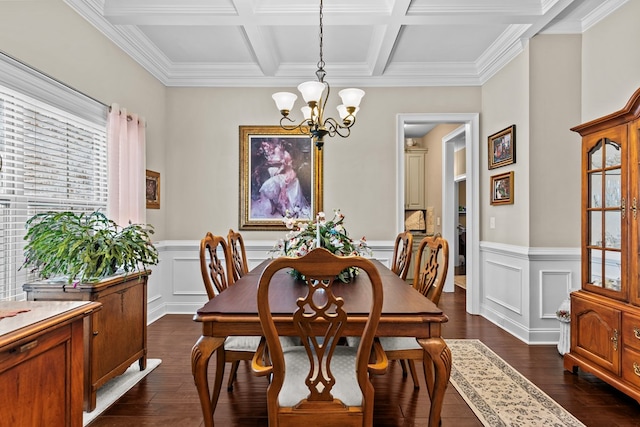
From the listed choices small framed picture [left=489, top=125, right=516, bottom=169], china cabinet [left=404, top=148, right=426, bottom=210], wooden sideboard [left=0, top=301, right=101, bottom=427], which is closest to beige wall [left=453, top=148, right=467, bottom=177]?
china cabinet [left=404, top=148, right=426, bottom=210]

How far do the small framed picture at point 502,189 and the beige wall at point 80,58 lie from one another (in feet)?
12.5

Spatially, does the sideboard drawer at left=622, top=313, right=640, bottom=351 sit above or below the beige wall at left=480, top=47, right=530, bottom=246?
below

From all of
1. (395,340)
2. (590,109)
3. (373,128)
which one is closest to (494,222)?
(590,109)

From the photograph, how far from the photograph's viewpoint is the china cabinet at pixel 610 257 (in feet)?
7.48

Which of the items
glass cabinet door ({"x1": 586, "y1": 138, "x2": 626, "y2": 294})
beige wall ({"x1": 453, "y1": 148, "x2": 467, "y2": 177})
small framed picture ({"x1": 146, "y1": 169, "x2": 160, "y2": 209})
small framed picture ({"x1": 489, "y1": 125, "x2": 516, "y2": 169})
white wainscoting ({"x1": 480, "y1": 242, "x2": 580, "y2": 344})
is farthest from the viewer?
beige wall ({"x1": 453, "y1": 148, "x2": 467, "y2": 177})

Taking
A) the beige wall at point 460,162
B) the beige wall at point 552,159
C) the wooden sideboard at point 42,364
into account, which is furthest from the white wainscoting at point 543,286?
the beige wall at point 460,162

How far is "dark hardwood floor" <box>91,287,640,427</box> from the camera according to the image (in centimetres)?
214

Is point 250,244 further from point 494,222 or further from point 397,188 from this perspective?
point 494,222

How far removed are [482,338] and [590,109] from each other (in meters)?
2.31

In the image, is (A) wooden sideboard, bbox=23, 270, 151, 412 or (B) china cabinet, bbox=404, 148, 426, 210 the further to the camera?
(B) china cabinet, bbox=404, 148, 426, 210

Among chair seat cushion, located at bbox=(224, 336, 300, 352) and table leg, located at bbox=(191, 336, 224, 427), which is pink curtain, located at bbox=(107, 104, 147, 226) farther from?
table leg, located at bbox=(191, 336, 224, 427)

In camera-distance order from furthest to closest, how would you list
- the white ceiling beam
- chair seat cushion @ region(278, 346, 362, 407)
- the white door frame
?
1. the white door frame
2. the white ceiling beam
3. chair seat cushion @ region(278, 346, 362, 407)

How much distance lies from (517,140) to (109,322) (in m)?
3.84

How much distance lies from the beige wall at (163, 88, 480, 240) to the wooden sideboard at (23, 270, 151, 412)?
5.94 feet
